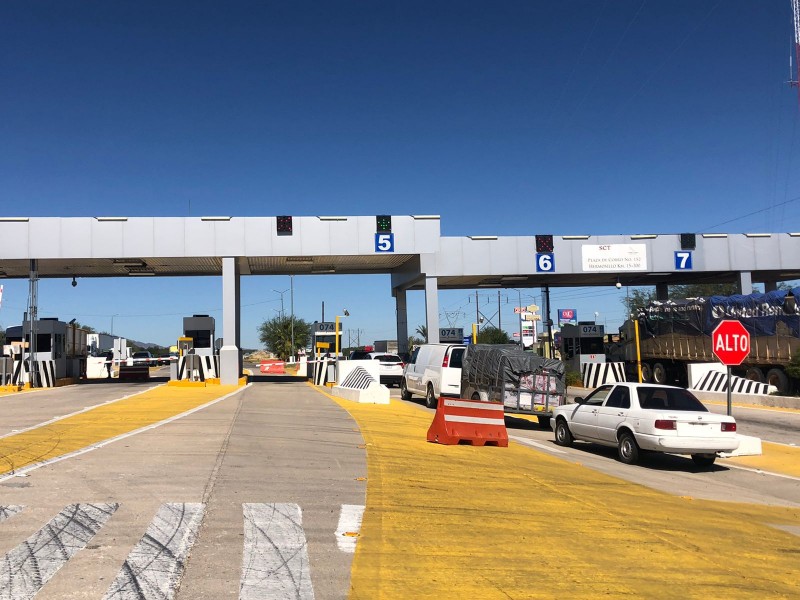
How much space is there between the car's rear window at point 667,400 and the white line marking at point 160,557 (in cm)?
846

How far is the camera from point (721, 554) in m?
6.14

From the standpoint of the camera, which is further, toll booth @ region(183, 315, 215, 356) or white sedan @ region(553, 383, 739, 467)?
toll booth @ region(183, 315, 215, 356)

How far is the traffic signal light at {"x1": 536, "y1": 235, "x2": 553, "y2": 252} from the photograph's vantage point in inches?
1316

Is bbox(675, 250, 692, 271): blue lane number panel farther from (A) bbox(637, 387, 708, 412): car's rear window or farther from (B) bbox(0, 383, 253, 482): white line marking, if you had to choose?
(B) bbox(0, 383, 253, 482): white line marking

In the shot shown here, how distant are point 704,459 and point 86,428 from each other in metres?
11.5

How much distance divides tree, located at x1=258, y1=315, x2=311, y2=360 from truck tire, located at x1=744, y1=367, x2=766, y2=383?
71188 mm

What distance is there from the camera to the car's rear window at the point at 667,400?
12023mm

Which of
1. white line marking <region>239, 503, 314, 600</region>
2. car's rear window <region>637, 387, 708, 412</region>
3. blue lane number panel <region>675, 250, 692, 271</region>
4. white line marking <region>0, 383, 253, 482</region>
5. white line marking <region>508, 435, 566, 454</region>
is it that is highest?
blue lane number panel <region>675, 250, 692, 271</region>

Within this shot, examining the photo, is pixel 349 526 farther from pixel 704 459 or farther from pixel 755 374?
pixel 755 374

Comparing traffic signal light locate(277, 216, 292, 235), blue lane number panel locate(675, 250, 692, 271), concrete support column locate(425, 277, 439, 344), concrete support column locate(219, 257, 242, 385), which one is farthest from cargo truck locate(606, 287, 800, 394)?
concrete support column locate(219, 257, 242, 385)

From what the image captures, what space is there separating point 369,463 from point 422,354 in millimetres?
12977

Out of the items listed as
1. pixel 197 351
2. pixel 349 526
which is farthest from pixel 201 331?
pixel 349 526

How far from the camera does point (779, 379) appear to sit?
76.0 ft

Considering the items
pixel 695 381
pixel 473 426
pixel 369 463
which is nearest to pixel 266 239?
pixel 695 381
